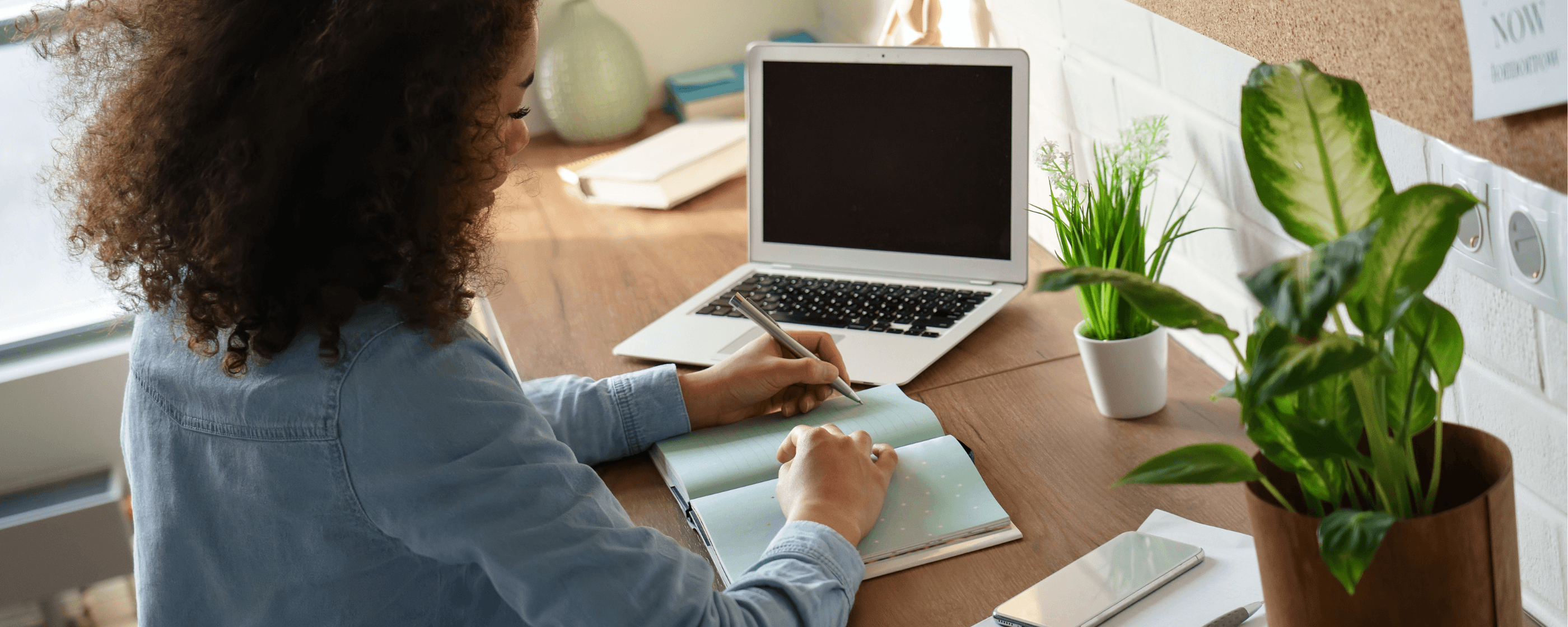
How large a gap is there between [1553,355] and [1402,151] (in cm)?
17

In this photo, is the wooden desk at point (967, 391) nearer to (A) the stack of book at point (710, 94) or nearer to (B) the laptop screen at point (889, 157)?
(B) the laptop screen at point (889, 157)

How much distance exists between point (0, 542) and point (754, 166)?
128cm

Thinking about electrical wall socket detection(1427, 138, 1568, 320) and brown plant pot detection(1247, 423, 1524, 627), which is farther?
electrical wall socket detection(1427, 138, 1568, 320)

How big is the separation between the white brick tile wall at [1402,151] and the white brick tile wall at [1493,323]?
0.22ft

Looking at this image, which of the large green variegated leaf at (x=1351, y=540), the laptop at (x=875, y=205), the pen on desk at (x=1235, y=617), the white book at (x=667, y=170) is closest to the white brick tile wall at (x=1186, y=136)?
the laptop at (x=875, y=205)

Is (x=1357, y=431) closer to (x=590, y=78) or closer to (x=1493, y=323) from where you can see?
(x=1493, y=323)

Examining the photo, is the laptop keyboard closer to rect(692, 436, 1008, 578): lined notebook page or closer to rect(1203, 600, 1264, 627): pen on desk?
rect(692, 436, 1008, 578): lined notebook page

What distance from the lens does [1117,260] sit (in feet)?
3.37

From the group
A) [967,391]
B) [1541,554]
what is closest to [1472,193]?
[1541,554]

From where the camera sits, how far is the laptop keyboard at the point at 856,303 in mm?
1214

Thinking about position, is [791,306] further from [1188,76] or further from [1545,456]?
[1545,456]

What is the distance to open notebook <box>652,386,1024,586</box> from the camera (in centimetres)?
85

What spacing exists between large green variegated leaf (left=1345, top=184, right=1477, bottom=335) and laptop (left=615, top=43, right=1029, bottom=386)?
2.13ft

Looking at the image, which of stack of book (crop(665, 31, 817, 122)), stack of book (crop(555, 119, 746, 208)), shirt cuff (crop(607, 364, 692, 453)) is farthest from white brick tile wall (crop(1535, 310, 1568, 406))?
stack of book (crop(665, 31, 817, 122))
